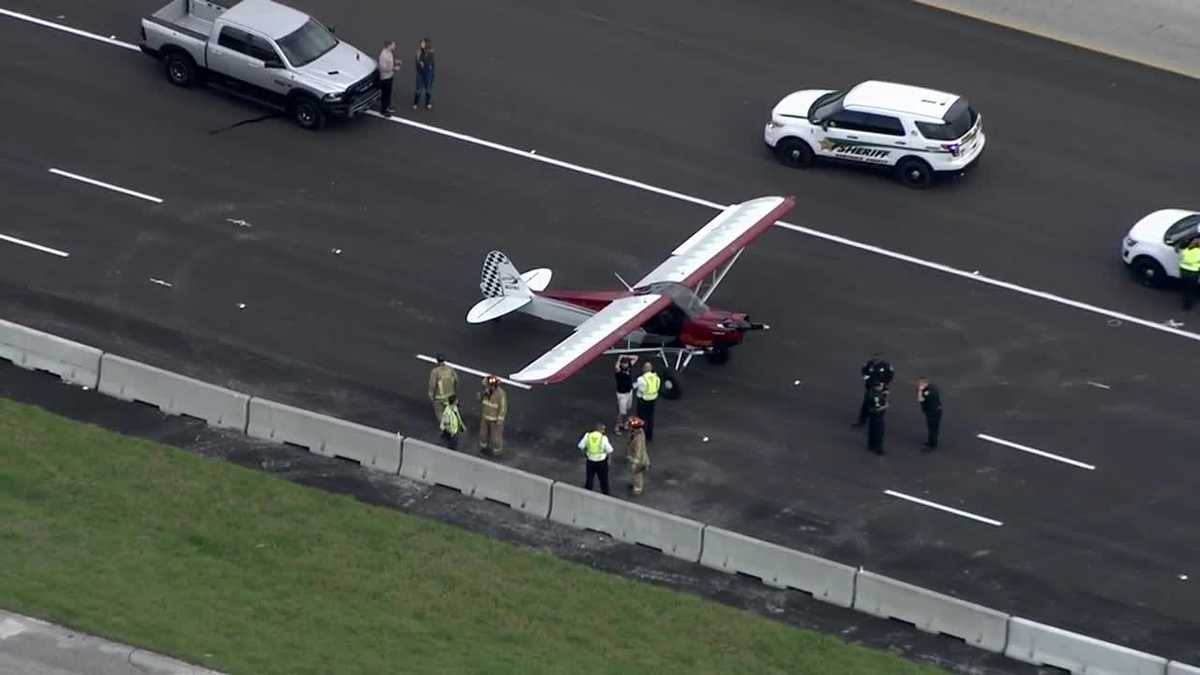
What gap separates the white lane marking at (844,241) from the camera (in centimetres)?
4106

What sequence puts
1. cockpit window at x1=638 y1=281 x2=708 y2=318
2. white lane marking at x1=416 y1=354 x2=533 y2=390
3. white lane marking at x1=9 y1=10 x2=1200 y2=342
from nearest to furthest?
cockpit window at x1=638 y1=281 x2=708 y2=318 < white lane marking at x1=416 y1=354 x2=533 y2=390 < white lane marking at x1=9 y1=10 x2=1200 y2=342

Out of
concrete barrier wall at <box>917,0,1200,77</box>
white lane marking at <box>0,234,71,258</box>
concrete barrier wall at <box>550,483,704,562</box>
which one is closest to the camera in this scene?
concrete barrier wall at <box>550,483,704,562</box>

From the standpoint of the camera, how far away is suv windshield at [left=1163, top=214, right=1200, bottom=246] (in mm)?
41219

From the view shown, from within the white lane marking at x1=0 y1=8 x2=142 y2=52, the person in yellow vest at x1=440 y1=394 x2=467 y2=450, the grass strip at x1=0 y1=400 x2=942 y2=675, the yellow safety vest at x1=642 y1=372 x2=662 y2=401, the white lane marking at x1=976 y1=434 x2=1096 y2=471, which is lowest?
the grass strip at x1=0 y1=400 x2=942 y2=675

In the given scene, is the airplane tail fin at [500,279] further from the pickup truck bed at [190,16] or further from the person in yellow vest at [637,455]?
the pickup truck bed at [190,16]

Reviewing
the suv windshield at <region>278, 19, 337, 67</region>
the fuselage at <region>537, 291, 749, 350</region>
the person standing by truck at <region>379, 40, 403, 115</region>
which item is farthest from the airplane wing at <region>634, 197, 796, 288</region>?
the suv windshield at <region>278, 19, 337, 67</region>

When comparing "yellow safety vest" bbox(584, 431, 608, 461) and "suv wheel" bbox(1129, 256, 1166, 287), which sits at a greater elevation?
"suv wheel" bbox(1129, 256, 1166, 287)

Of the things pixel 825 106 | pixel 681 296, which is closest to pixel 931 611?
pixel 681 296

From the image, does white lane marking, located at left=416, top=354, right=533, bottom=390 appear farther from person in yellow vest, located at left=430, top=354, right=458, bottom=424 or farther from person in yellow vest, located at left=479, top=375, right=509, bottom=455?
person in yellow vest, located at left=430, top=354, right=458, bottom=424

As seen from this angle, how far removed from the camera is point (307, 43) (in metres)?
45.1

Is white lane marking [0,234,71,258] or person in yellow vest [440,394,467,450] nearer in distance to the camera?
person in yellow vest [440,394,467,450]

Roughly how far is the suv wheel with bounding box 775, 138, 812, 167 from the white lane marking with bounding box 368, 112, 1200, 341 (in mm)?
2188

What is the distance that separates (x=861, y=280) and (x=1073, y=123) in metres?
7.93

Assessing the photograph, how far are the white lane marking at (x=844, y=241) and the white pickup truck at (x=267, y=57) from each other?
1235 mm
